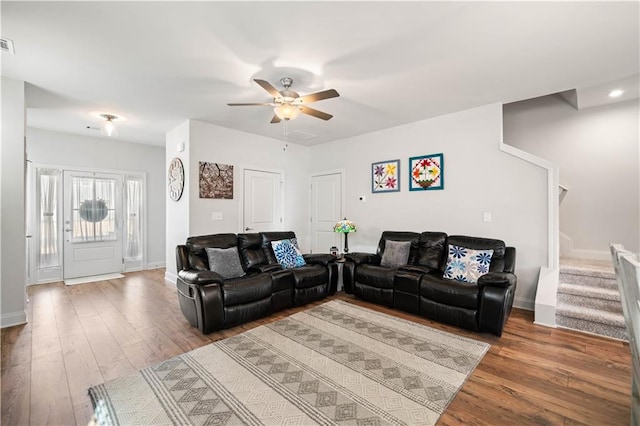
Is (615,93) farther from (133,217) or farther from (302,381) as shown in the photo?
(133,217)

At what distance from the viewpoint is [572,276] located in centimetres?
341

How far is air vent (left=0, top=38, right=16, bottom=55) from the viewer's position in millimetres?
2350

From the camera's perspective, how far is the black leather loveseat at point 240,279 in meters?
2.88

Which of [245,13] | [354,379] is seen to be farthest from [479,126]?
[354,379]

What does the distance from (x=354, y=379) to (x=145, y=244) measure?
5.89 metres

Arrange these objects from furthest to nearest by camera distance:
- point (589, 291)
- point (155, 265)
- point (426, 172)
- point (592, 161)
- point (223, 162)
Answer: point (155, 265)
point (223, 162)
point (426, 172)
point (592, 161)
point (589, 291)

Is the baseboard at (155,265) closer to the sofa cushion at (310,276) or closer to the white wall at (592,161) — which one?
the sofa cushion at (310,276)

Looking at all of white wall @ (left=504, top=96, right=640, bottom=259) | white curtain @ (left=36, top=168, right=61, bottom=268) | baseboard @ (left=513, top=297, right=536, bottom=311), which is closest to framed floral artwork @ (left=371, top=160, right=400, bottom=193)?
white wall @ (left=504, top=96, right=640, bottom=259)

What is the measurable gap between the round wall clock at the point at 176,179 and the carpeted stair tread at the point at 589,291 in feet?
18.4

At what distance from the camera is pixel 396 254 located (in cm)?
407

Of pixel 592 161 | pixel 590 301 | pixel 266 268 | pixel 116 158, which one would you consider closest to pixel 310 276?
pixel 266 268

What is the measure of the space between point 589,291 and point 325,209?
4197mm

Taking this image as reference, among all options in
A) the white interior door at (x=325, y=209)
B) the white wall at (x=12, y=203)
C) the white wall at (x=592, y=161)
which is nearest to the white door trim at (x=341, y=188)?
the white interior door at (x=325, y=209)

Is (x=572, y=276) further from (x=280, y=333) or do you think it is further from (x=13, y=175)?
(x=13, y=175)
